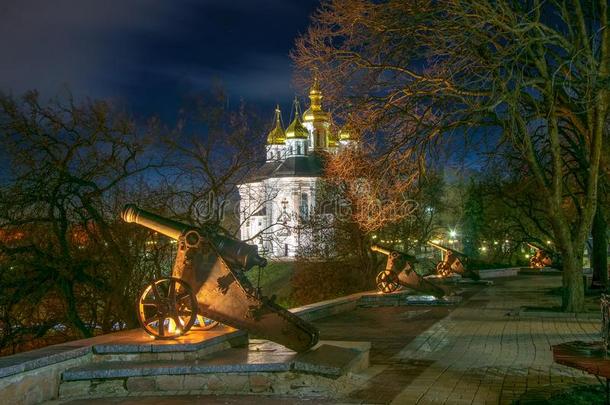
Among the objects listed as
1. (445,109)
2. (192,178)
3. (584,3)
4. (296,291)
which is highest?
(584,3)

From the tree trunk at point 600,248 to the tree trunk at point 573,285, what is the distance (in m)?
7.00

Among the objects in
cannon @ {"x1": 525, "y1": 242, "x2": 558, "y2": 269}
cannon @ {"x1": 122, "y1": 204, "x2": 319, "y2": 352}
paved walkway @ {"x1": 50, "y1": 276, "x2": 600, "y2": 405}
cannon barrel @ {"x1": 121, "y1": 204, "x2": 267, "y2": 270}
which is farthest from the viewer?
cannon @ {"x1": 525, "y1": 242, "x2": 558, "y2": 269}

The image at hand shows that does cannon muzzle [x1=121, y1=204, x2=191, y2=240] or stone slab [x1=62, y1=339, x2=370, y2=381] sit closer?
stone slab [x1=62, y1=339, x2=370, y2=381]

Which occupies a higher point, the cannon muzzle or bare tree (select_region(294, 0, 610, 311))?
bare tree (select_region(294, 0, 610, 311))

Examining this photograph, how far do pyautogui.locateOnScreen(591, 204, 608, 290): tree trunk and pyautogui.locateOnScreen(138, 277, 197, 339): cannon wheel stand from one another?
58.0 feet

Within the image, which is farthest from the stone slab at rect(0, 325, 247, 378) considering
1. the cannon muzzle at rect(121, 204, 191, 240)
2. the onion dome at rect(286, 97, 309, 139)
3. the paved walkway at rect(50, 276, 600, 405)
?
the onion dome at rect(286, 97, 309, 139)

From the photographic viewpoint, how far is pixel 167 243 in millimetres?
16234

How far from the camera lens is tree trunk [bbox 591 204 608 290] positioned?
73.7 ft

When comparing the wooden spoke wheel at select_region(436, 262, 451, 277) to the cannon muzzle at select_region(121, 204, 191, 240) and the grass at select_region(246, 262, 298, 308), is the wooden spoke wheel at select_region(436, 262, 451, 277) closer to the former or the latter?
the grass at select_region(246, 262, 298, 308)

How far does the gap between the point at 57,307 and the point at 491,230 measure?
42.4 meters

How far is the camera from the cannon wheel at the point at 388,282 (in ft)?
64.7

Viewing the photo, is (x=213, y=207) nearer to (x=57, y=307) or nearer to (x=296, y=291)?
(x=57, y=307)

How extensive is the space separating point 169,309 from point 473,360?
168 inches

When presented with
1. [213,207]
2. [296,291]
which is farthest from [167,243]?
[296,291]
